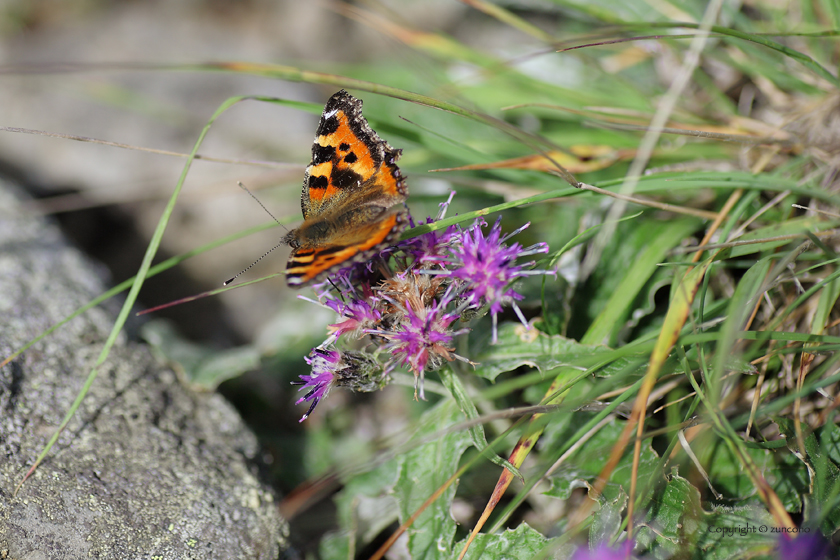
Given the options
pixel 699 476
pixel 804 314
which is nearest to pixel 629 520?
pixel 699 476

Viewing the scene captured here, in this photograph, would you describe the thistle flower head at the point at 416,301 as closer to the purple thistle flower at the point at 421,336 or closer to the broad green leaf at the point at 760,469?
the purple thistle flower at the point at 421,336

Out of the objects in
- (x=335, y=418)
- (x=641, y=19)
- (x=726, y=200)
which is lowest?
(x=335, y=418)

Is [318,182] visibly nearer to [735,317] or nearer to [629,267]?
[629,267]

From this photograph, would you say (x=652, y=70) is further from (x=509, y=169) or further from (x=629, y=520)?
(x=629, y=520)

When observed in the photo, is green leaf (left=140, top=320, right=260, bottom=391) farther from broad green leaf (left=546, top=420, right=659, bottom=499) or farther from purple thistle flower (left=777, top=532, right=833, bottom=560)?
purple thistle flower (left=777, top=532, right=833, bottom=560)

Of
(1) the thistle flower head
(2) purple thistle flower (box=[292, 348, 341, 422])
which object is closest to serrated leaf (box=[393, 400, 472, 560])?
(1) the thistle flower head

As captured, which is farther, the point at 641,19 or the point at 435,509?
the point at 641,19

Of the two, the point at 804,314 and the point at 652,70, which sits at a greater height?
the point at 652,70
